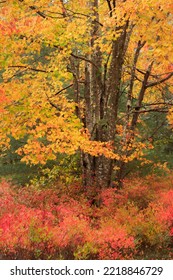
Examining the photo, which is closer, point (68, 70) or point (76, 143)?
point (76, 143)

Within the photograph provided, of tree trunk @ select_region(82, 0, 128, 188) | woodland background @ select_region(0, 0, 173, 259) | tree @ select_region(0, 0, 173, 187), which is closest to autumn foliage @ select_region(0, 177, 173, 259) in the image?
woodland background @ select_region(0, 0, 173, 259)

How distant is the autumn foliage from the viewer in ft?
23.0

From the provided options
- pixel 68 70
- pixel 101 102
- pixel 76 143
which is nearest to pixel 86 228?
pixel 76 143

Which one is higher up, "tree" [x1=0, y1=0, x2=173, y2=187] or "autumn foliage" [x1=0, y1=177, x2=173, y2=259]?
"tree" [x1=0, y1=0, x2=173, y2=187]

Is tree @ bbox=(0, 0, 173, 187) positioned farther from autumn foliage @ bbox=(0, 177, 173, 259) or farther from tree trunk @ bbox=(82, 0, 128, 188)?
autumn foliage @ bbox=(0, 177, 173, 259)

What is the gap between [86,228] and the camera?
7965mm

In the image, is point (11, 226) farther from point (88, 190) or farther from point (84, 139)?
point (88, 190)

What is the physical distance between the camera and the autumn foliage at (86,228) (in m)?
7.00

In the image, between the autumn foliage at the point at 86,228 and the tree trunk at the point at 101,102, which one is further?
the tree trunk at the point at 101,102

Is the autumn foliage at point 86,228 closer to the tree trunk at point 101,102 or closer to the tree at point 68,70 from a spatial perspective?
the tree trunk at point 101,102

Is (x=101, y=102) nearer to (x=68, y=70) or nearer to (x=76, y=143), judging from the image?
(x=68, y=70)

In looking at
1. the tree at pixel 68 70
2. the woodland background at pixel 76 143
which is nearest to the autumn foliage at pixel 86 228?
the woodland background at pixel 76 143

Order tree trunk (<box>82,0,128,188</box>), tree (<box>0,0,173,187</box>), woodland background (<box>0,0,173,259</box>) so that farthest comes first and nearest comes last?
tree trunk (<box>82,0,128,188</box>) < tree (<box>0,0,173,187</box>) < woodland background (<box>0,0,173,259</box>)

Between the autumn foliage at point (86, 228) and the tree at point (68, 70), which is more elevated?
the tree at point (68, 70)
